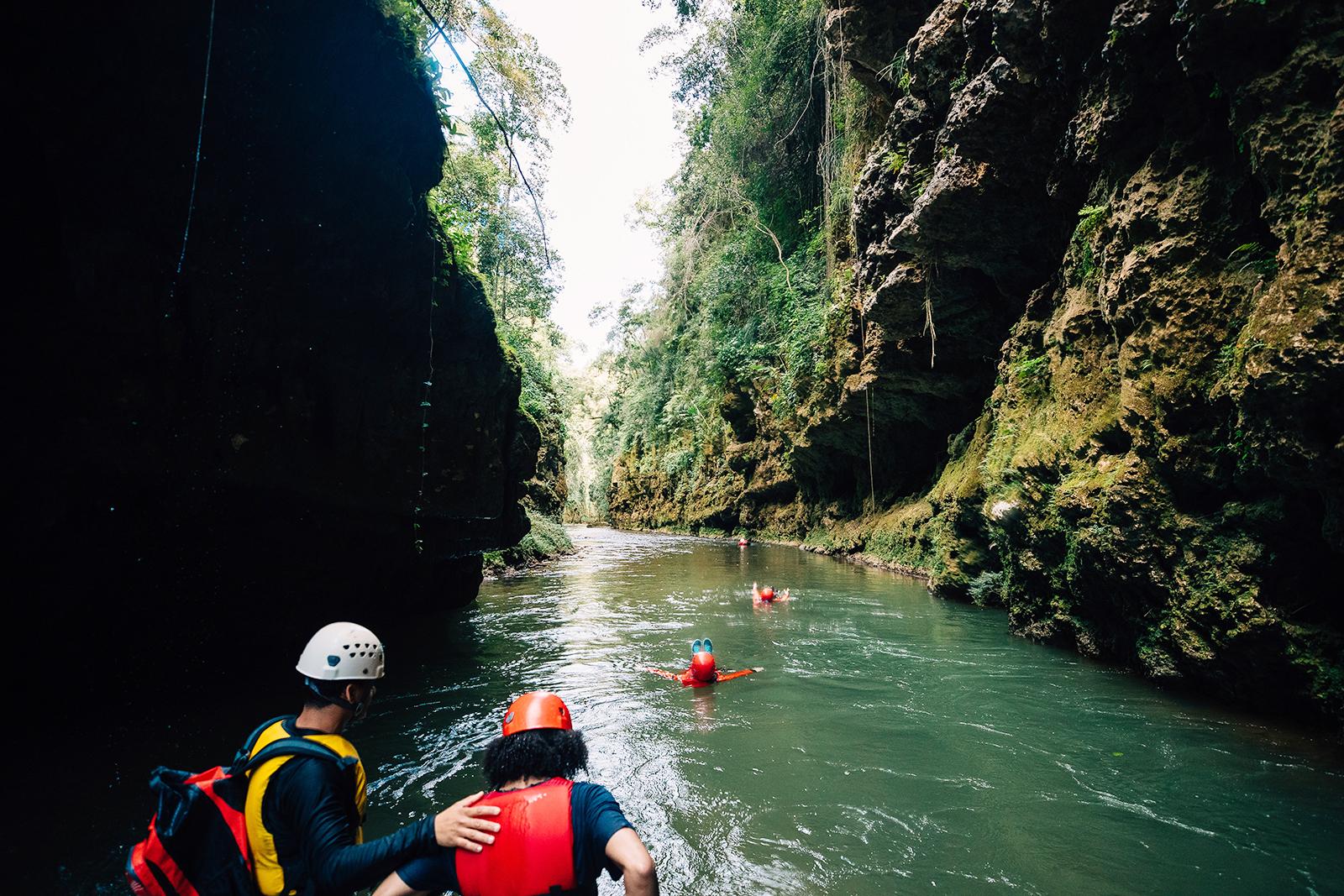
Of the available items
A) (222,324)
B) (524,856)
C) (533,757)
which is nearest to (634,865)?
(524,856)

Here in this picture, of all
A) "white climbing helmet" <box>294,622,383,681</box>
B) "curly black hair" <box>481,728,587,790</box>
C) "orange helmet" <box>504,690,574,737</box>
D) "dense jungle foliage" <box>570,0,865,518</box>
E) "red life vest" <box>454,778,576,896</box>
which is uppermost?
"dense jungle foliage" <box>570,0,865,518</box>

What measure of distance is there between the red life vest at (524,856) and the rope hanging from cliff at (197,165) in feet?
16.8

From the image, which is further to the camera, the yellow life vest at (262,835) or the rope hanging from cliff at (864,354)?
the rope hanging from cliff at (864,354)

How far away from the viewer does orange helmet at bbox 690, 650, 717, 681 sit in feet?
22.2

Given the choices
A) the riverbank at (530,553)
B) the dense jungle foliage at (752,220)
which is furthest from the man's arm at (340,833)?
the dense jungle foliage at (752,220)

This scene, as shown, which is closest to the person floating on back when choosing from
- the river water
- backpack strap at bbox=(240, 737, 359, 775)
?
backpack strap at bbox=(240, 737, 359, 775)

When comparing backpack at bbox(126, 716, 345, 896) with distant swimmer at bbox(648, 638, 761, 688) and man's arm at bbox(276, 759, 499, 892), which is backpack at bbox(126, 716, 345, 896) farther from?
distant swimmer at bbox(648, 638, 761, 688)

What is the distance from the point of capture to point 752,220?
24062 mm

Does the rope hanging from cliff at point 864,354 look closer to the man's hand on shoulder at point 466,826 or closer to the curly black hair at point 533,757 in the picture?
the curly black hair at point 533,757

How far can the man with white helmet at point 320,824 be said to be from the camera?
1622 mm

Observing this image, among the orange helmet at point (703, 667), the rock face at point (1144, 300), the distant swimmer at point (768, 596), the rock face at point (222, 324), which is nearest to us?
the rock face at point (1144, 300)

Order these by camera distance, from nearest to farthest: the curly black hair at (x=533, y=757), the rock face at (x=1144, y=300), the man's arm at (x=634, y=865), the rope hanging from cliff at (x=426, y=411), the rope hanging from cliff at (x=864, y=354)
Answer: the man's arm at (x=634, y=865) < the curly black hair at (x=533, y=757) < the rock face at (x=1144, y=300) < the rope hanging from cliff at (x=426, y=411) < the rope hanging from cliff at (x=864, y=354)

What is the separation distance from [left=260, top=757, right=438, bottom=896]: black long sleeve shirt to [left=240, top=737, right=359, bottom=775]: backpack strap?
0.08ft

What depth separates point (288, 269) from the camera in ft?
20.1
